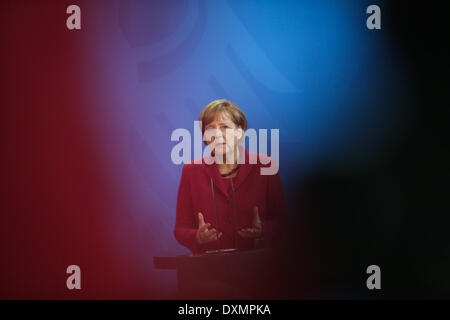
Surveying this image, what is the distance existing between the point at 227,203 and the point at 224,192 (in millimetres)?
73

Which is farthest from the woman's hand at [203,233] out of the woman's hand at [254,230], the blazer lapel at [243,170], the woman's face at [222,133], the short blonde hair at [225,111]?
the short blonde hair at [225,111]

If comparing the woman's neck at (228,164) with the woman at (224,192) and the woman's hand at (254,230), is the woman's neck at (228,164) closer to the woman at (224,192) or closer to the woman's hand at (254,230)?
the woman at (224,192)

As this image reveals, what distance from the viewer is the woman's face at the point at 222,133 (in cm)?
275

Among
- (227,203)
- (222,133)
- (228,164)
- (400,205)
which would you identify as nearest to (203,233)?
(227,203)

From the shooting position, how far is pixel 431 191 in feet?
9.53

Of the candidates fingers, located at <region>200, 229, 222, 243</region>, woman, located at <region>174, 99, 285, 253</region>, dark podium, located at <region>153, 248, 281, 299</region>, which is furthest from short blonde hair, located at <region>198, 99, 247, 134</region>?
dark podium, located at <region>153, 248, 281, 299</region>

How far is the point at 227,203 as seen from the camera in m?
2.78

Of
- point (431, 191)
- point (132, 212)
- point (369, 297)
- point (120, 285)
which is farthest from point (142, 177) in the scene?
point (431, 191)

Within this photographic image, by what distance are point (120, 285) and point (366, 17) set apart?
2386 mm

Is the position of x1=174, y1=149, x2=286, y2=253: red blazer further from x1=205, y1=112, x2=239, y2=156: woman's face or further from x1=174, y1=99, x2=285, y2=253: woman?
x1=205, y1=112, x2=239, y2=156: woman's face

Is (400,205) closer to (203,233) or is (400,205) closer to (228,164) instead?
(228,164)

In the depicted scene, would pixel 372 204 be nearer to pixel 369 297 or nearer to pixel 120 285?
pixel 369 297

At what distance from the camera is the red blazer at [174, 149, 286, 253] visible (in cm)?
278

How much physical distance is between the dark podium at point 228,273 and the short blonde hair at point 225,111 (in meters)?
0.80
